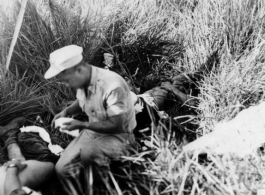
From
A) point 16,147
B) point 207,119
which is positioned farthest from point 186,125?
point 16,147

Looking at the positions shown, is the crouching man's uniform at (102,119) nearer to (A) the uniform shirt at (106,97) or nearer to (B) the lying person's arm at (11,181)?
(A) the uniform shirt at (106,97)

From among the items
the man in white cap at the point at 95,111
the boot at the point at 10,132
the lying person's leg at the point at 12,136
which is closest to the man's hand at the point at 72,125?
the man in white cap at the point at 95,111

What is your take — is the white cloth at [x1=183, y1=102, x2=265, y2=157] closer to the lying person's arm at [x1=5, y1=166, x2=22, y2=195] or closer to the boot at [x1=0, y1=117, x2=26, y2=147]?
the lying person's arm at [x1=5, y1=166, x2=22, y2=195]

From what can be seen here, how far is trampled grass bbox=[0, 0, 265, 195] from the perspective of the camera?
279 cm

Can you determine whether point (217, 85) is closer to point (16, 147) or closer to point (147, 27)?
point (147, 27)

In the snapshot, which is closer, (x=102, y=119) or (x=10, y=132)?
(x=102, y=119)

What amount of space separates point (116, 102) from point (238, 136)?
95 cm

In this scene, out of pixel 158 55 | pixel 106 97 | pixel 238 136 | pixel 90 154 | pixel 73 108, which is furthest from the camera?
pixel 158 55

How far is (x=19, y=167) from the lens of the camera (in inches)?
123

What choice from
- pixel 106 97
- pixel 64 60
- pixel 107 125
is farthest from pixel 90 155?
pixel 64 60

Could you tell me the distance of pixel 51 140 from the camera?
3709 millimetres

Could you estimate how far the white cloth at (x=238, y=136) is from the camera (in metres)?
3.02

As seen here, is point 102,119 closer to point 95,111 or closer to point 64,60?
point 95,111

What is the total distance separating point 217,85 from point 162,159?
1359 mm
